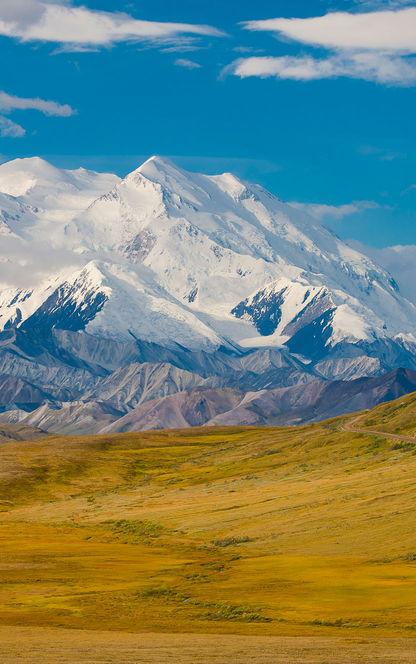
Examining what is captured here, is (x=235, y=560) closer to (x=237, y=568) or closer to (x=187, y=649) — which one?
(x=237, y=568)

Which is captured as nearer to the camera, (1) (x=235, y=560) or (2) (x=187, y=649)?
(2) (x=187, y=649)

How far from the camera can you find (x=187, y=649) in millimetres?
55250

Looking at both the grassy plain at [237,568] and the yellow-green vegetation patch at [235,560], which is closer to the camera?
the grassy plain at [237,568]

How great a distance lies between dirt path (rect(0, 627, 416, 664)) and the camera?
5162cm

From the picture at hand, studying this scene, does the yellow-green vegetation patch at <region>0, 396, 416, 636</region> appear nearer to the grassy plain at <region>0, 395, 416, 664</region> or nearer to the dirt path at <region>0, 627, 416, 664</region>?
the grassy plain at <region>0, 395, 416, 664</region>

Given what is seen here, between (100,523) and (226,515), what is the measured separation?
25087 millimetres

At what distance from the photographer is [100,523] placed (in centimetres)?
15025

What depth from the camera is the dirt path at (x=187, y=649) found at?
169 feet

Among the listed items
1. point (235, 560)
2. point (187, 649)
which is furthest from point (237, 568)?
point (187, 649)

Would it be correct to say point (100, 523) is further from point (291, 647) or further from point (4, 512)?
point (291, 647)

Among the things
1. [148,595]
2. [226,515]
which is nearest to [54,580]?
[148,595]

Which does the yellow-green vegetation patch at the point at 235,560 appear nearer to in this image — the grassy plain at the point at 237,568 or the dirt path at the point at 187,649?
the grassy plain at the point at 237,568

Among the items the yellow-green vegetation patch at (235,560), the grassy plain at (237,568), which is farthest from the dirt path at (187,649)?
the yellow-green vegetation patch at (235,560)

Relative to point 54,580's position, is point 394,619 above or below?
above
